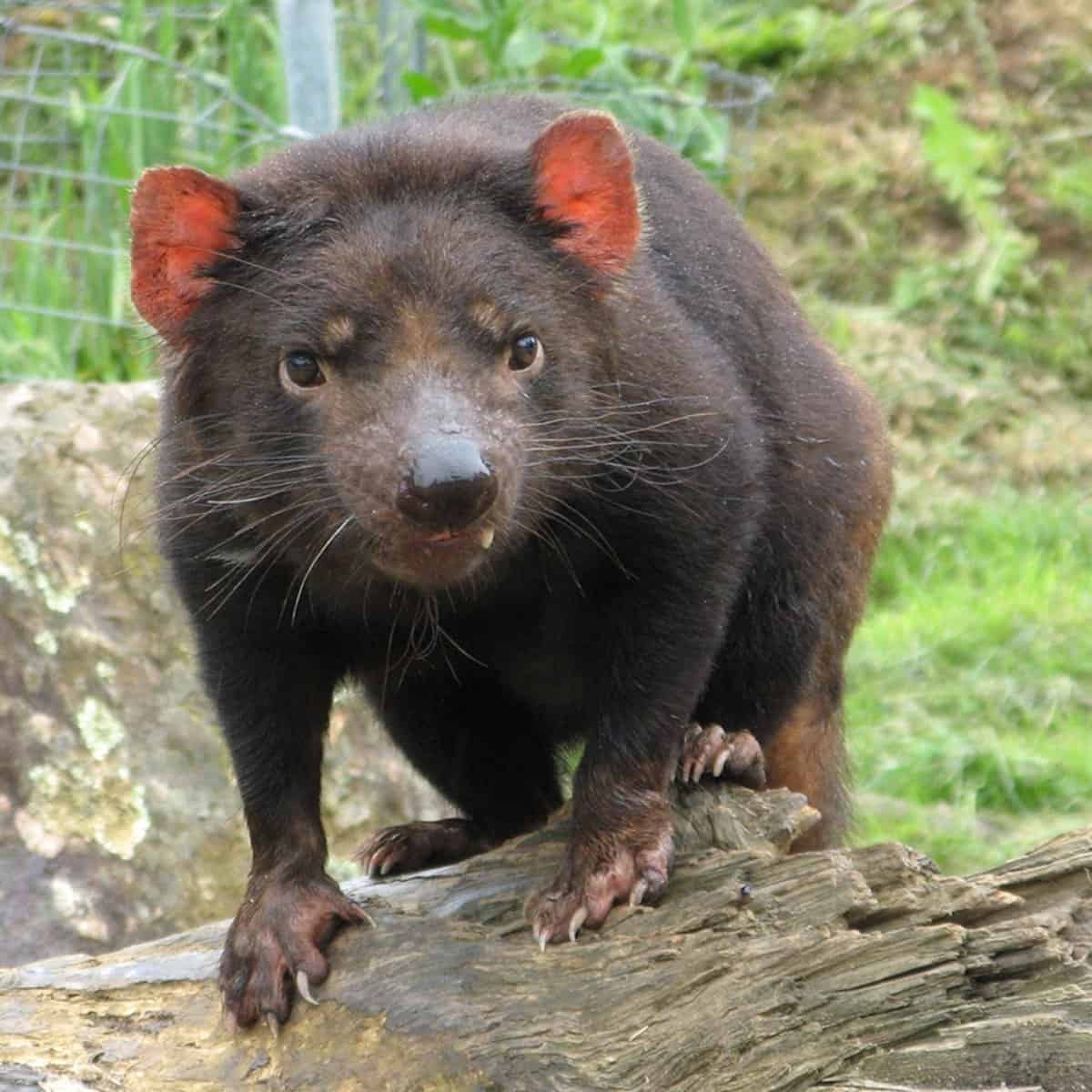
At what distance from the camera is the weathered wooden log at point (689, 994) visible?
10.7ft

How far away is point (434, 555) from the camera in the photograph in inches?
133

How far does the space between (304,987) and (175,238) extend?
1433mm

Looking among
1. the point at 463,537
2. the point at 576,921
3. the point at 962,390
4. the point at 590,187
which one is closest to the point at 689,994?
the point at 576,921

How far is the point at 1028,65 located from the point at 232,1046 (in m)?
7.72

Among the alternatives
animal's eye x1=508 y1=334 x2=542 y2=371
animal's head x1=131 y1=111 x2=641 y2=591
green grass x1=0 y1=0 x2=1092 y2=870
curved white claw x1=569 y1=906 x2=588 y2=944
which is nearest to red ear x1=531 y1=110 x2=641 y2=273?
animal's head x1=131 y1=111 x2=641 y2=591

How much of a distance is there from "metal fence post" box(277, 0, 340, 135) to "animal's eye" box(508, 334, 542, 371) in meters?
2.95

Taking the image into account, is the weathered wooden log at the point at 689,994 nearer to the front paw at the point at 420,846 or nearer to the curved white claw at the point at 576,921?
the curved white claw at the point at 576,921

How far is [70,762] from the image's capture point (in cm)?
571

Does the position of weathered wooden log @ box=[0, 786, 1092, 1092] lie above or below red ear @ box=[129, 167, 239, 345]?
below

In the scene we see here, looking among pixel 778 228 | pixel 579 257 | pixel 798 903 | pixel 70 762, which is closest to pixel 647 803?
pixel 798 903

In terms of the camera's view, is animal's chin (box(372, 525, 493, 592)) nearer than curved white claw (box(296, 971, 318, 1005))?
Yes

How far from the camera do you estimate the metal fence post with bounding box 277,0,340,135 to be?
6.34 m

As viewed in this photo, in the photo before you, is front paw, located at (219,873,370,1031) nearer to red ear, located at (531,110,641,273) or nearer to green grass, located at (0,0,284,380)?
red ear, located at (531,110,641,273)

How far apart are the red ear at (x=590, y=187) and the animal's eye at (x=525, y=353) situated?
0.76 feet
